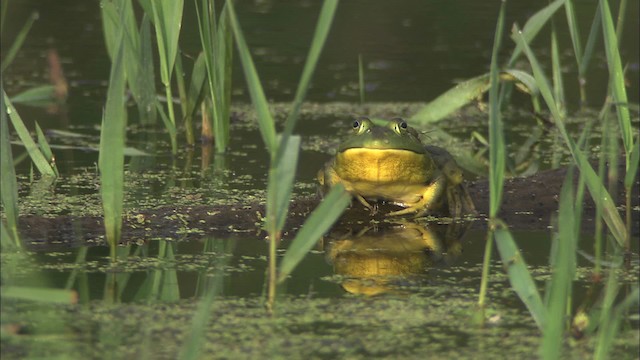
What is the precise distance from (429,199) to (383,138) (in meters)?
0.33

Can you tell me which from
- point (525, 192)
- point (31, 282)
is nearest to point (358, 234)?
point (525, 192)

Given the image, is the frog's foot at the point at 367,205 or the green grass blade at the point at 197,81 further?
the green grass blade at the point at 197,81

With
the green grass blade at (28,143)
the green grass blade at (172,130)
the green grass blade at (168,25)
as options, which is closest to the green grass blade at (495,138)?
the green grass blade at (28,143)

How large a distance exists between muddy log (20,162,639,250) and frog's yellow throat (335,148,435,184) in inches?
6.1

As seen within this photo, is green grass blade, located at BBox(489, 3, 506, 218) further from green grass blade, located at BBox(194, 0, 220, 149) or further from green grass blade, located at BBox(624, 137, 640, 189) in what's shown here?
green grass blade, located at BBox(194, 0, 220, 149)

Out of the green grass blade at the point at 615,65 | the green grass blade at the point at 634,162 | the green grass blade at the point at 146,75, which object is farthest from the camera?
the green grass blade at the point at 146,75

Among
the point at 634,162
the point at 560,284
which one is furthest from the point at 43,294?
the point at 634,162

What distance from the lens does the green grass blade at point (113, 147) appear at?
3.09 m

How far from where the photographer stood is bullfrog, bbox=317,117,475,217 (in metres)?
3.98

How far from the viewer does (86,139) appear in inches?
234

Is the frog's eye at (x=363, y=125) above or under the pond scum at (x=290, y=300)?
above

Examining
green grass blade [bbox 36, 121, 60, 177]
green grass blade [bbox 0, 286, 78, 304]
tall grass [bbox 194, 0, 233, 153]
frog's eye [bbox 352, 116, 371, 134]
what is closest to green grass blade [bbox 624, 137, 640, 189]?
frog's eye [bbox 352, 116, 371, 134]

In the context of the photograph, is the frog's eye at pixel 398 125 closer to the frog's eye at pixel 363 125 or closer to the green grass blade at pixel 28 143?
the frog's eye at pixel 363 125

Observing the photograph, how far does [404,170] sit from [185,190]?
1.05 metres
